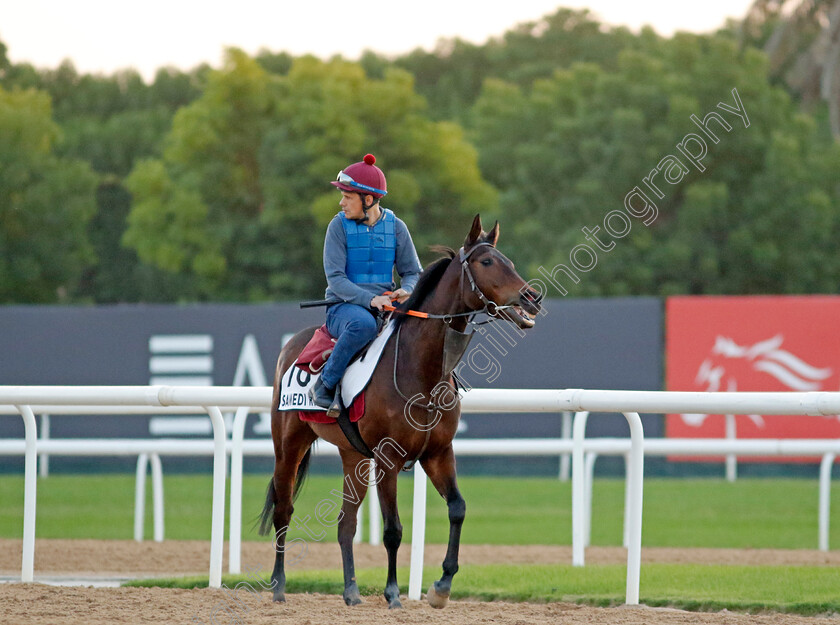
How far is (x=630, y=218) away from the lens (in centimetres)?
2472

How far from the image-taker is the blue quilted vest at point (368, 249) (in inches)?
206

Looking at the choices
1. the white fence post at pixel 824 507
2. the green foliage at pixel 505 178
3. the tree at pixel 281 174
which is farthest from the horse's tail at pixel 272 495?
the tree at pixel 281 174

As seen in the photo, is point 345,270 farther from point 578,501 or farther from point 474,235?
point 578,501

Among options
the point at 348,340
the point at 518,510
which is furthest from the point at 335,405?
the point at 518,510

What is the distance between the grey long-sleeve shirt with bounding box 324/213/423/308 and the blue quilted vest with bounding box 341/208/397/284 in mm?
26

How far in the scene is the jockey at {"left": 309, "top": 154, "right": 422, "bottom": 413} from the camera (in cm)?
512

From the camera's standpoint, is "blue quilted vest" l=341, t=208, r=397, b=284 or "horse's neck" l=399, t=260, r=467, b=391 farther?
"blue quilted vest" l=341, t=208, r=397, b=284

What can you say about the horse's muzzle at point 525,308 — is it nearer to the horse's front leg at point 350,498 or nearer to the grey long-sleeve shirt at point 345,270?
the grey long-sleeve shirt at point 345,270

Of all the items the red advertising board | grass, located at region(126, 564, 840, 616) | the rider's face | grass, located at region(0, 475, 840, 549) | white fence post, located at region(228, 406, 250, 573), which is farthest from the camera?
the red advertising board

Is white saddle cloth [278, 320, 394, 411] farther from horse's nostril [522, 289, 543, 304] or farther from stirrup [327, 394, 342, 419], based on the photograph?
horse's nostril [522, 289, 543, 304]

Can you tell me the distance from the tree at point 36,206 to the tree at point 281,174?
256 cm

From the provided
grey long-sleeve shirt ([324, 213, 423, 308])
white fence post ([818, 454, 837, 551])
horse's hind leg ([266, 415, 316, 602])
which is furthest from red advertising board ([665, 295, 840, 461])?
grey long-sleeve shirt ([324, 213, 423, 308])

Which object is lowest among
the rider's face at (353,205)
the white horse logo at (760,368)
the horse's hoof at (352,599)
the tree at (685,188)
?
the horse's hoof at (352,599)

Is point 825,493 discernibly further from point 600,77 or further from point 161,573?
point 600,77
